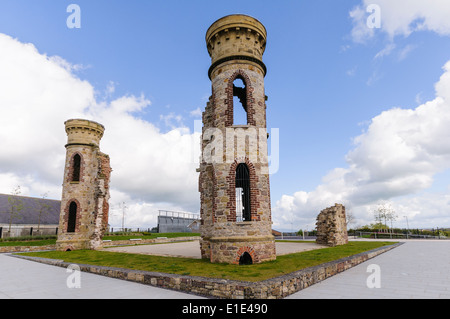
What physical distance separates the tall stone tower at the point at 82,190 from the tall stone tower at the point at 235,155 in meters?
12.4

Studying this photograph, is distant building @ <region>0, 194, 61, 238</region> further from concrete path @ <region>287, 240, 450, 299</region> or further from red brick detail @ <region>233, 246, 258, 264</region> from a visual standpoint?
concrete path @ <region>287, 240, 450, 299</region>

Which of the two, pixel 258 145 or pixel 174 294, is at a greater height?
pixel 258 145

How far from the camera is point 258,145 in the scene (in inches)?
501

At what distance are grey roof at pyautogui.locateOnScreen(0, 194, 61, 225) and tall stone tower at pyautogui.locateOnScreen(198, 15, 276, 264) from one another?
3268 centimetres

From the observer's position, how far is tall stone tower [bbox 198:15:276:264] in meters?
11.4

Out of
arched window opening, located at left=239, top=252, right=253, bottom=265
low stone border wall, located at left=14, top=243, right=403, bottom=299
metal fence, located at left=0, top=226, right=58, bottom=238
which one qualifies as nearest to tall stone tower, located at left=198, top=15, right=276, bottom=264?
arched window opening, located at left=239, top=252, right=253, bottom=265

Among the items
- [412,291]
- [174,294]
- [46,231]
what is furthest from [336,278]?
[46,231]

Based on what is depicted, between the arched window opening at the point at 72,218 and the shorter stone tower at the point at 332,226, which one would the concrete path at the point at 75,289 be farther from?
the shorter stone tower at the point at 332,226

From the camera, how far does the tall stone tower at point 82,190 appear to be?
2141cm

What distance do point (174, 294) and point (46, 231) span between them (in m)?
38.2

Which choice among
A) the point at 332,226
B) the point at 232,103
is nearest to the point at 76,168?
the point at 232,103

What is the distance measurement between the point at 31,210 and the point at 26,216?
161cm

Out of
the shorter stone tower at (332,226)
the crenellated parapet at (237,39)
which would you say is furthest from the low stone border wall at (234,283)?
the shorter stone tower at (332,226)
